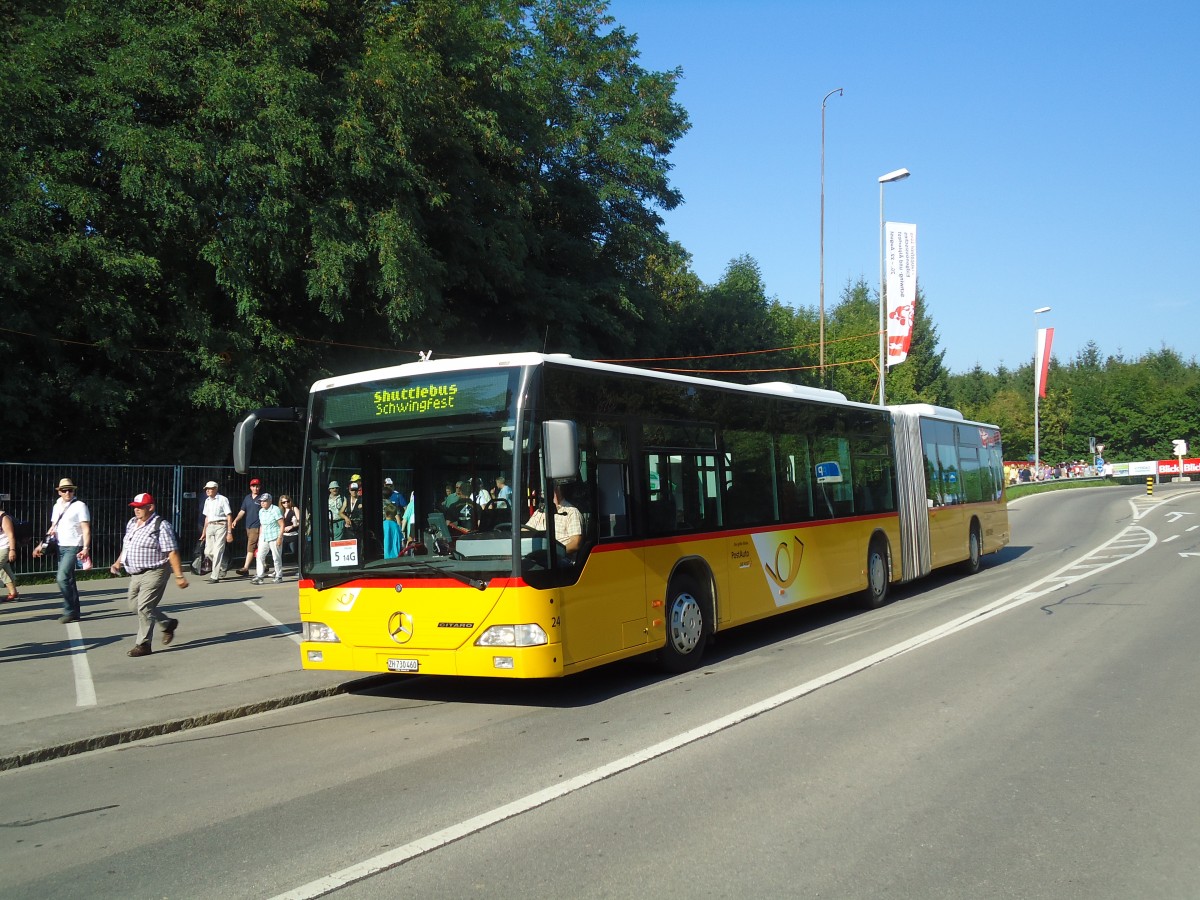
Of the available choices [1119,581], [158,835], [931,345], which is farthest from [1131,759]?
[931,345]

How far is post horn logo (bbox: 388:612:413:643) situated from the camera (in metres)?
8.40

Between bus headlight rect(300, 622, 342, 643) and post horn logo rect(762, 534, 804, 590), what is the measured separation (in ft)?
16.8

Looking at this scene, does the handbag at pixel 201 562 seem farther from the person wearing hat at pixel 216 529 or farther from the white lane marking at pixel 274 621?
the white lane marking at pixel 274 621

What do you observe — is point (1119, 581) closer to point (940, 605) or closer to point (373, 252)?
point (940, 605)

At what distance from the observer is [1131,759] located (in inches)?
255

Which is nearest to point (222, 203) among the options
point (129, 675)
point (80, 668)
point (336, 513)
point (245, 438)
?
point (80, 668)

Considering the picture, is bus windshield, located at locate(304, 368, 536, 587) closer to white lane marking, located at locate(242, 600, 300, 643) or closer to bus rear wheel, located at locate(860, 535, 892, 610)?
white lane marking, located at locate(242, 600, 300, 643)

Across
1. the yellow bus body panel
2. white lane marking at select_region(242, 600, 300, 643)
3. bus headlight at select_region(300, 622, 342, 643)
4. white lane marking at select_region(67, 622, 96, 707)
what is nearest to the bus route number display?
the yellow bus body panel

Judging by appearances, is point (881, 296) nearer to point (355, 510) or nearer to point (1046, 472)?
point (355, 510)

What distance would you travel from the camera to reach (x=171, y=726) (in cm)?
833

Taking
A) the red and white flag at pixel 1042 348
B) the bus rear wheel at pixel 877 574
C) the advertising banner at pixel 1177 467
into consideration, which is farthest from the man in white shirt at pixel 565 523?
the advertising banner at pixel 1177 467

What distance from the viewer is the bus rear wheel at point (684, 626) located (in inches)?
388

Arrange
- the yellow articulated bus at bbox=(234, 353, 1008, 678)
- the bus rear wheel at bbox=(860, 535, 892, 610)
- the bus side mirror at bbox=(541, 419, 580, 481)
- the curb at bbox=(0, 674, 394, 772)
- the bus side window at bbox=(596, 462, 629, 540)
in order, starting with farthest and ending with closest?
1. the bus rear wheel at bbox=(860, 535, 892, 610)
2. the bus side window at bbox=(596, 462, 629, 540)
3. the yellow articulated bus at bbox=(234, 353, 1008, 678)
4. the bus side mirror at bbox=(541, 419, 580, 481)
5. the curb at bbox=(0, 674, 394, 772)

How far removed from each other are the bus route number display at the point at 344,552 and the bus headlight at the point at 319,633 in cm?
59
